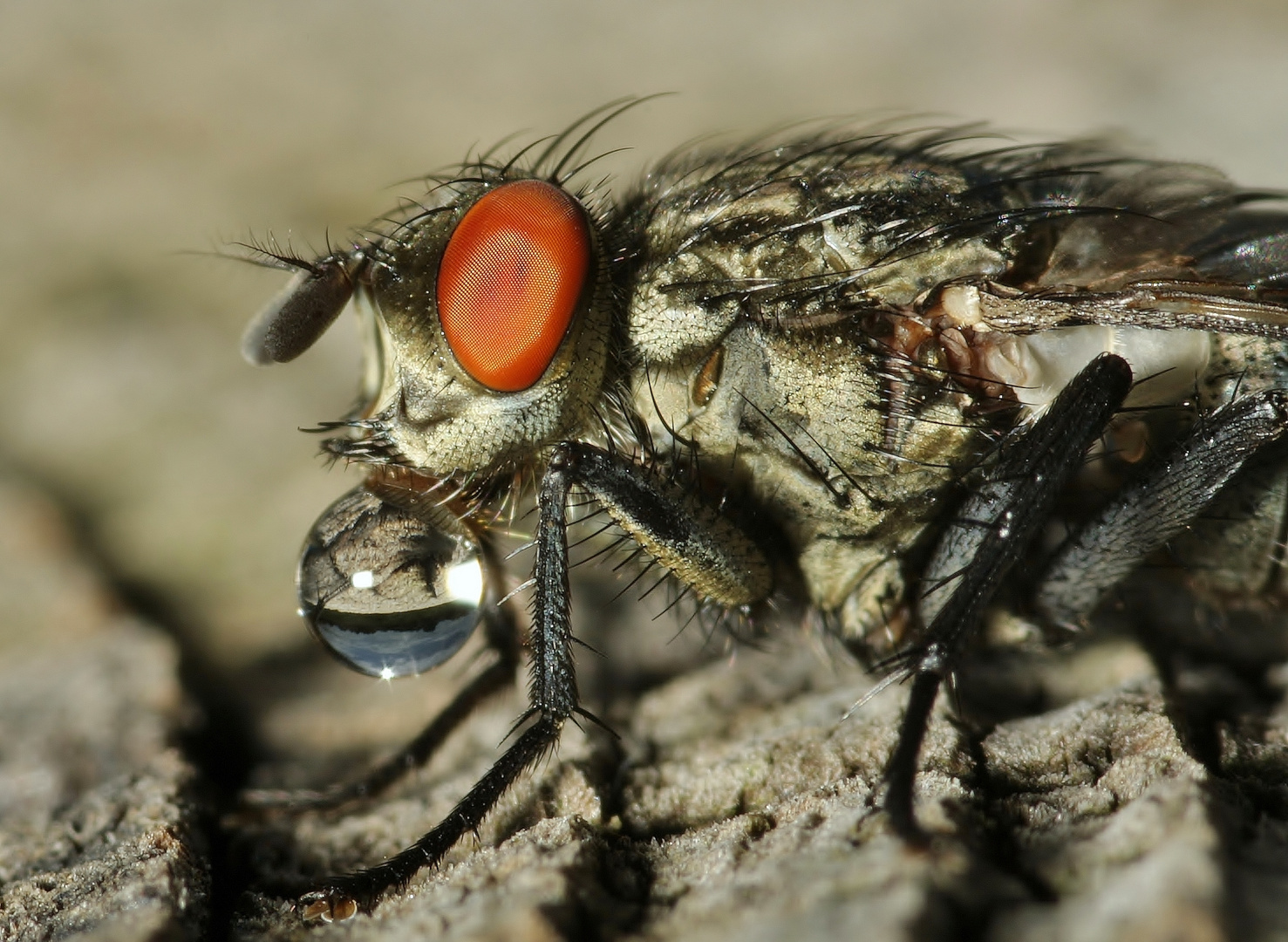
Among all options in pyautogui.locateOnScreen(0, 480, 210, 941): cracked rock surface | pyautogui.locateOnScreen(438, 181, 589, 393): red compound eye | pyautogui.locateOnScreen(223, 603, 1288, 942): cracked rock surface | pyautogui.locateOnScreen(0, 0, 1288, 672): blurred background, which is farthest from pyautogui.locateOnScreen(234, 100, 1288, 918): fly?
pyautogui.locateOnScreen(0, 0, 1288, 672): blurred background

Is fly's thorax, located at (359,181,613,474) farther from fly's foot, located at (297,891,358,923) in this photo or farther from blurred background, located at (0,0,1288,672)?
blurred background, located at (0,0,1288,672)

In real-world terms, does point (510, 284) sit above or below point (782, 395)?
above

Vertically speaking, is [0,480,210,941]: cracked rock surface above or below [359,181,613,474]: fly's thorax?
below

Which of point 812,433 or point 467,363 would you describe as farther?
point 812,433

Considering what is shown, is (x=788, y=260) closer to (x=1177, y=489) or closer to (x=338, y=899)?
(x=1177, y=489)

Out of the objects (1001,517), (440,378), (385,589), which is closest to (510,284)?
(440,378)

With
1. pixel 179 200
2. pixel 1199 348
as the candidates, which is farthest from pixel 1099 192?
pixel 179 200

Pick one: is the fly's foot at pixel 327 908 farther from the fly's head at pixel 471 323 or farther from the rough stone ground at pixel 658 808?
the fly's head at pixel 471 323

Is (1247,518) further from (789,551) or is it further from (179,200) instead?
(179,200)
